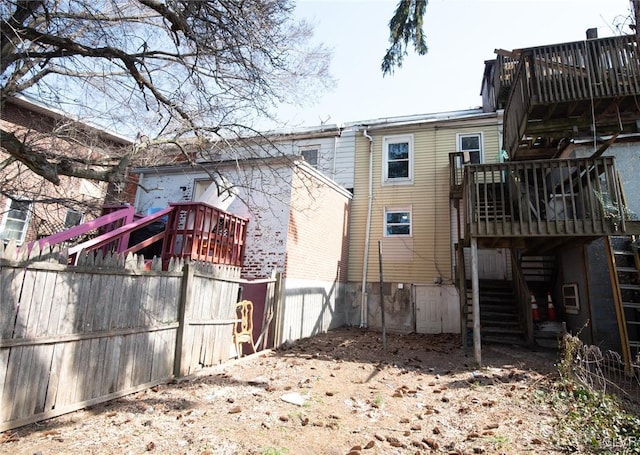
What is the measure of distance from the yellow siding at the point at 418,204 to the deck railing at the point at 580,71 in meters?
5.43

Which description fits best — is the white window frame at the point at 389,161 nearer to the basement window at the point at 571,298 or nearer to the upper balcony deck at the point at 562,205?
the upper balcony deck at the point at 562,205

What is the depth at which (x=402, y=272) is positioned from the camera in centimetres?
1265

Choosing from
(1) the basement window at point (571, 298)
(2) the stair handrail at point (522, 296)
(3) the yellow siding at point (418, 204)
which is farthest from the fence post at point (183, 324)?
(1) the basement window at point (571, 298)

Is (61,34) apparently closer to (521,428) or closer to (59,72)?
(59,72)

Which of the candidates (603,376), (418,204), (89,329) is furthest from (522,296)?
(89,329)

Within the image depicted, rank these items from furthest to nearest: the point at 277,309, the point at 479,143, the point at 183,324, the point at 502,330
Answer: the point at 479,143
the point at 502,330
the point at 277,309
the point at 183,324

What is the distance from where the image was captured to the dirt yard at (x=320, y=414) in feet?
11.2

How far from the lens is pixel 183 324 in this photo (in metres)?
5.68

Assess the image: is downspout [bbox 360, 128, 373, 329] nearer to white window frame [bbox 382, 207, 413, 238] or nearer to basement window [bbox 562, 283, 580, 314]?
white window frame [bbox 382, 207, 413, 238]

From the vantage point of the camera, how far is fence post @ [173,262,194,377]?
Answer: 559 centimetres

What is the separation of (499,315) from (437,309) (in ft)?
8.32

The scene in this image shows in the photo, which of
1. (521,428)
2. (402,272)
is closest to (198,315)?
(521,428)

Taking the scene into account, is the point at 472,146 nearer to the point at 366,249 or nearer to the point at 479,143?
the point at 479,143

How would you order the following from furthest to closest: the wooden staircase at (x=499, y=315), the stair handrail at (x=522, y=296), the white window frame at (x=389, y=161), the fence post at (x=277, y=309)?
the white window frame at (x=389, y=161)
the wooden staircase at (x=499, y=315)
the stair handrail at (x=522, y=296)
the fence post at (x=277, y=309)
